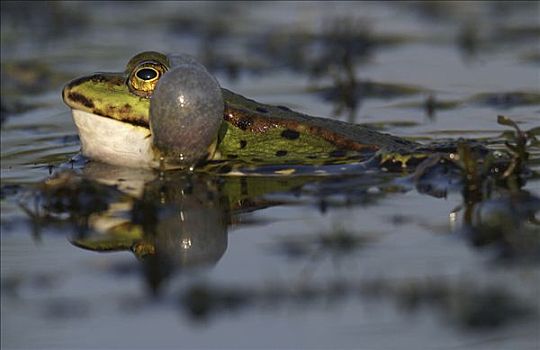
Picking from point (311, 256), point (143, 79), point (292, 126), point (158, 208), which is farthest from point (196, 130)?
point (311, 256)

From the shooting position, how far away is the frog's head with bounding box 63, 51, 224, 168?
7.04 metres

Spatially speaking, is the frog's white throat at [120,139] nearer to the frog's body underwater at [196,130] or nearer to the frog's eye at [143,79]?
the frog's body underwater at [196,130]

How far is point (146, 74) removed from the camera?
7273 millimetres

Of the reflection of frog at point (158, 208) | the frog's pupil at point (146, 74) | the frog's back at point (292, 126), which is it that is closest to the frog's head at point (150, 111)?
the frog's pupil at point (146, 74)

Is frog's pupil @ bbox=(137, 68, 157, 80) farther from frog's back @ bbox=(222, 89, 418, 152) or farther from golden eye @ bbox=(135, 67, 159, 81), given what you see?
frog's back @ bbox=(222, 89, 418, 152)

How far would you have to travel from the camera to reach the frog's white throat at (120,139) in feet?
24.0

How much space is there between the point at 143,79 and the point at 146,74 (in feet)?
0.11

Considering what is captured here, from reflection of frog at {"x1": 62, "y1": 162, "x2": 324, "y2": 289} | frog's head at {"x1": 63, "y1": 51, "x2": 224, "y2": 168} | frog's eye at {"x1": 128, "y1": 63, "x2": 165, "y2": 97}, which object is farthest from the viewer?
frog's eye at {"x1": 128, "y1": 63, "x2": 165, "y2": 97}

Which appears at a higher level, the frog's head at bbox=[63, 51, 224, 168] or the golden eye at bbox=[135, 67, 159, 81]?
the golden eye at bbox=[135, 67, 159, 81]

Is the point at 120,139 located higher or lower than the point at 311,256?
higher

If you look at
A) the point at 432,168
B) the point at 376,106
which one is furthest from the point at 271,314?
the point at 376,106

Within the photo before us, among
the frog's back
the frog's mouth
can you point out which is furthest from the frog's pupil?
the frog's back

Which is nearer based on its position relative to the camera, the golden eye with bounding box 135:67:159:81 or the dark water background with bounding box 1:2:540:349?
the dark water background with bounding box 1:2:540:349

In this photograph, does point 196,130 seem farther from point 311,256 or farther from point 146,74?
point 311,256
